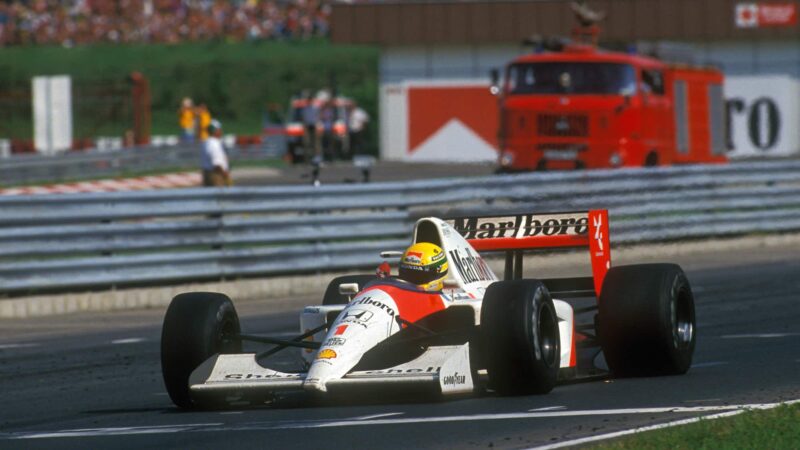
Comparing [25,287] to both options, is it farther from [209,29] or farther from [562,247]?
[209,29]

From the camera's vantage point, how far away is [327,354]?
8.59 m

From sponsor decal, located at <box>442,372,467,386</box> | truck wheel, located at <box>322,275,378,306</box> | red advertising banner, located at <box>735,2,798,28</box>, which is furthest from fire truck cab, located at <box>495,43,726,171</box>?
red advertising banner, located at <box>735,2,798,28</box>

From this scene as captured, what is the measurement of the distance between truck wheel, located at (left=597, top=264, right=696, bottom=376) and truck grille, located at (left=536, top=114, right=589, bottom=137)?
16.5 m

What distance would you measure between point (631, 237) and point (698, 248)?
147cm

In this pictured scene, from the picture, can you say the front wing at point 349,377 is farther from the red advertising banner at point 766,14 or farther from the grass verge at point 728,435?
the red advertising banner at point 766,14

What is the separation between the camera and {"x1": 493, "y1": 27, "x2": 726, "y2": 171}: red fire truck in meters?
26.3

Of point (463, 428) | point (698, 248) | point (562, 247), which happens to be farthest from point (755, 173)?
point (463, 428)

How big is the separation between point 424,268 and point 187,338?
1352mm

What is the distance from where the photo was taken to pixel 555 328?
924cm

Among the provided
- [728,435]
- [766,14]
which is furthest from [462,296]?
[766,14]

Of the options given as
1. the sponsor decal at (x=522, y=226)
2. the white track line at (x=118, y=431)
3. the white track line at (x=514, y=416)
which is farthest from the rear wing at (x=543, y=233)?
the white track line at (x=118, y=431)

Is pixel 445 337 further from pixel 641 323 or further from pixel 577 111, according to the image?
pixel 577 111

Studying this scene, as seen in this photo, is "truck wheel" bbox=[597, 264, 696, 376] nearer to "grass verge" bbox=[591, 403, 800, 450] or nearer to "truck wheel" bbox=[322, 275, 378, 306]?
"truck wheel" bbox=[322, 275, 378, 306]

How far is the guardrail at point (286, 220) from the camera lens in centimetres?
1630
